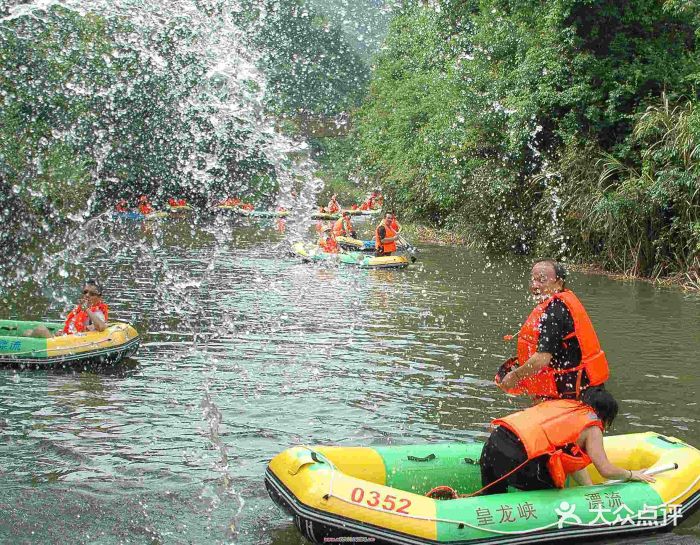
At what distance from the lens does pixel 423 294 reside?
57.9 ft

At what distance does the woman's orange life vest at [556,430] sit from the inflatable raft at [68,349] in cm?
633

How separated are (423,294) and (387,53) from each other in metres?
31.4

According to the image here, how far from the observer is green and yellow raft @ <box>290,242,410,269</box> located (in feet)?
70.1

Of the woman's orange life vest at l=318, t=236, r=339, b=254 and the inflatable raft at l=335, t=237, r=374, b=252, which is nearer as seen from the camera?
the woman's orange life vest at l=318, t=236, r=339, b=254

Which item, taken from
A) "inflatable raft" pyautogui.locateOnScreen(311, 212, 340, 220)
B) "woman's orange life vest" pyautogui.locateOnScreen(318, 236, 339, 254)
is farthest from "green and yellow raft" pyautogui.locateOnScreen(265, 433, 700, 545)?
"inflatable raft" pyautogui.locateOnScreen(311, 212, 340, 220)

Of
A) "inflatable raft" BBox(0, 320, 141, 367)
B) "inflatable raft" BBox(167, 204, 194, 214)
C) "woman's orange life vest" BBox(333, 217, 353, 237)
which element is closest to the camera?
"inflatable raft" BBox(0, 320, 141, 367)

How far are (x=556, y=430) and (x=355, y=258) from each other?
52.5ft

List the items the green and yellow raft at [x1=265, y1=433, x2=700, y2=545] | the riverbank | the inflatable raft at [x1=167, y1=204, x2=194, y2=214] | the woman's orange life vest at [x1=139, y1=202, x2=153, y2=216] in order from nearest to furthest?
1. the green and yellow raft at [x1=265, y1=433, x2=700, y2=545]
2. the riverbank
3. the woman's orange life vest at [x1=139, y1=202, x2=153, y2=216]
4. the inflatable raft at [x1=167, y1=204, x2=194, y2=214]

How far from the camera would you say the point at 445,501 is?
5.77 meters

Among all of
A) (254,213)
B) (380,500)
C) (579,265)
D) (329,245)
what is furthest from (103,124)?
(380,500)

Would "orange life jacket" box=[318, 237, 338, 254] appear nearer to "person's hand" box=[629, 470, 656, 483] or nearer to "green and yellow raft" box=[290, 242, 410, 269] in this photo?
"green and yellow raft" box=[290, 242, 410, 269]

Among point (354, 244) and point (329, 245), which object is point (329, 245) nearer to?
point (329, 245)

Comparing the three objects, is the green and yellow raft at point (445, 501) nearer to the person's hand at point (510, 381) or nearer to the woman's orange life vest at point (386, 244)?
the person's hand at point (510, 381)

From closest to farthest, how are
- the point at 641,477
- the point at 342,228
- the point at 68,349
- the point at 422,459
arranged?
the point at 641,477
the point at 422,459
the point at 68,349
the point at 342,228
